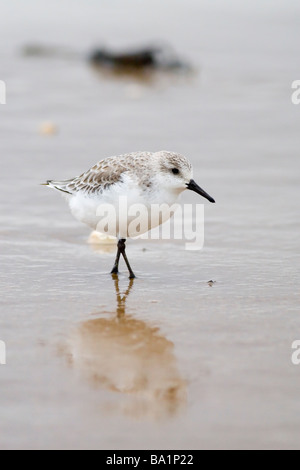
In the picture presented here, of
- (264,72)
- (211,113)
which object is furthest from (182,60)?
(211,113)

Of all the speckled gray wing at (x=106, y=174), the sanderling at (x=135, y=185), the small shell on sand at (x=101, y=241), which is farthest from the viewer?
the small shell on sand at (x=101, y=241)

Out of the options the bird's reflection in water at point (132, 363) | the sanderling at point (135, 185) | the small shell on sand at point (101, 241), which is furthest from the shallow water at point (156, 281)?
the sanderling at point (135, 185)

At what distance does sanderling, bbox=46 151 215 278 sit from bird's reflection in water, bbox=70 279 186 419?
2.84 feet

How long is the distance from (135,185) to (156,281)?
638 millimetres

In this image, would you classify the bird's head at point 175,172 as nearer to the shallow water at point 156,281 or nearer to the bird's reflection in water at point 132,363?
the shallow water at point 156,281

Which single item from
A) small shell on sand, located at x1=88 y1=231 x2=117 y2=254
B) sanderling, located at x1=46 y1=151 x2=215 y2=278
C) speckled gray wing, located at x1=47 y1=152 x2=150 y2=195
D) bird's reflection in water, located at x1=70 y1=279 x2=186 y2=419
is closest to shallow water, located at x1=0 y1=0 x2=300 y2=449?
bird's reflection in water, located at x1=70 y1=279 x2=186 y2=419

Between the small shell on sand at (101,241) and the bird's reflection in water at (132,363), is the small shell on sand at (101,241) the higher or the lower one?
the higher one

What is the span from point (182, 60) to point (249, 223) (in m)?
6.40

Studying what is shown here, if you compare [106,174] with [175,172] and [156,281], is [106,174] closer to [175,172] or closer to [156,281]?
[175,172]

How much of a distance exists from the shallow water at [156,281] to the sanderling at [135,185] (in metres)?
0.38

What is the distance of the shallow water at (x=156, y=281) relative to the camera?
11.6ft

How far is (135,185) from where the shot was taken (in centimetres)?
534

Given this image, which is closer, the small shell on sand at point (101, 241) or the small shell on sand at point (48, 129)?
the small shell on sand at point (101, 241)

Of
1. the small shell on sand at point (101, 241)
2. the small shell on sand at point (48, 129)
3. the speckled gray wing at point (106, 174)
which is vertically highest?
the small shell on sand at point (48, 129)
